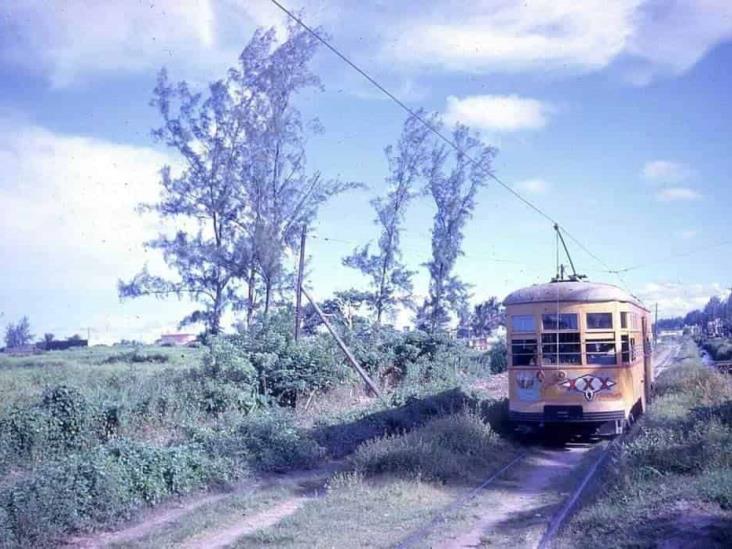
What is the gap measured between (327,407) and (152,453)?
9.83m

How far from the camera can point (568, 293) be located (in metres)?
14.7

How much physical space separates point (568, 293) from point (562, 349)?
1165mm

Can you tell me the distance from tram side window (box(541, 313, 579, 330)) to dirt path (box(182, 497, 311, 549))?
6.55 meters

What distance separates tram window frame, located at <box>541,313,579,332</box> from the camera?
575 inches

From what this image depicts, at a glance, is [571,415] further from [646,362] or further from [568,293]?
[646,362]

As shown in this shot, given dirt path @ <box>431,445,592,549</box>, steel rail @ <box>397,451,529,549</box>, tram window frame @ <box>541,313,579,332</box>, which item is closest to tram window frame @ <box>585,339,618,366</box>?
tram window frame @ <box>541,313,579,332</box>

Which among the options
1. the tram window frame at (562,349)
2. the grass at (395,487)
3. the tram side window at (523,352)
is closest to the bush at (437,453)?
the grass at (395,487)

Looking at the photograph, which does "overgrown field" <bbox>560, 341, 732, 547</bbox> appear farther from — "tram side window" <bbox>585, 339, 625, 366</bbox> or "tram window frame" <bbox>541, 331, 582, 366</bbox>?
"tram window frame" <bbox>541, 331, 582, 366</bbox>

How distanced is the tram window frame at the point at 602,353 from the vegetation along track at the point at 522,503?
5.87 ft

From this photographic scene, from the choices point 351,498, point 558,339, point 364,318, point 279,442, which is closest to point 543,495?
point 351,498

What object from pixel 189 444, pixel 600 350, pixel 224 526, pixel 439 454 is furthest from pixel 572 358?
pixel 224 526

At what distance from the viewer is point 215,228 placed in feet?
88.2

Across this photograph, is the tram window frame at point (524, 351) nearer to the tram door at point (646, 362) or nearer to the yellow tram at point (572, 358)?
the yellow tram at point (572, 358)

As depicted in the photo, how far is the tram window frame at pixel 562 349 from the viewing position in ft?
47.8
